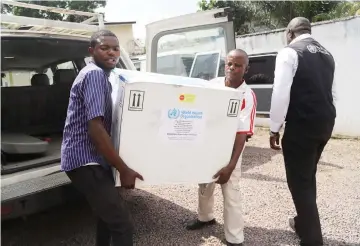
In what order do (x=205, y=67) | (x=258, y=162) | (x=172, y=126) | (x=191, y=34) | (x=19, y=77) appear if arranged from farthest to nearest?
(x=258, y=162)
(x=19, y=77)
(x=205, y=67)
(x=191, y=34)
(x=172, y=126)

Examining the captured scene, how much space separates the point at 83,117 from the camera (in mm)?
1903

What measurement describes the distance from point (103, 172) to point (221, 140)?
0.77m

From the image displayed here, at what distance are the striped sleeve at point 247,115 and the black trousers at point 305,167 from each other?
38 cm

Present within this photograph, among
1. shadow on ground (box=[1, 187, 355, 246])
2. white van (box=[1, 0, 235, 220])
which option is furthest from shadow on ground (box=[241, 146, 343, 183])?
white van (box=[1, 0, 235, 220])

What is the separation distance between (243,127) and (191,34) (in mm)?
1946

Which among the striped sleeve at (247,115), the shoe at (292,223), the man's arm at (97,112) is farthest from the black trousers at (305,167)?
the man's arm at (97,112)

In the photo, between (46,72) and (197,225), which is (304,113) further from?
(46,72)

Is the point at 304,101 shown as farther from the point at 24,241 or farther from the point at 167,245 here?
the point at 24,241

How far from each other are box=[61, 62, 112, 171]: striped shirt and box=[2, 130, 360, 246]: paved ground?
3.21 feet

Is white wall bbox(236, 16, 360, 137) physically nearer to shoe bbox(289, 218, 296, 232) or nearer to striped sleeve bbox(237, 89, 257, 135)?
shoe bbox(289, 218, 296, 232)

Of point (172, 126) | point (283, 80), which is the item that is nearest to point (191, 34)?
point (283, 80)

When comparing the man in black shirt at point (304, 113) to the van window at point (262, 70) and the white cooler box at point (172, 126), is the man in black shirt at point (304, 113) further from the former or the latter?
the van window at point (262, 70)

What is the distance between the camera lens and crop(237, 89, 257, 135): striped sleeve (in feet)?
7.97

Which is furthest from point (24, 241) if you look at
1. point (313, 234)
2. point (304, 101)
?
point (304, 101)
